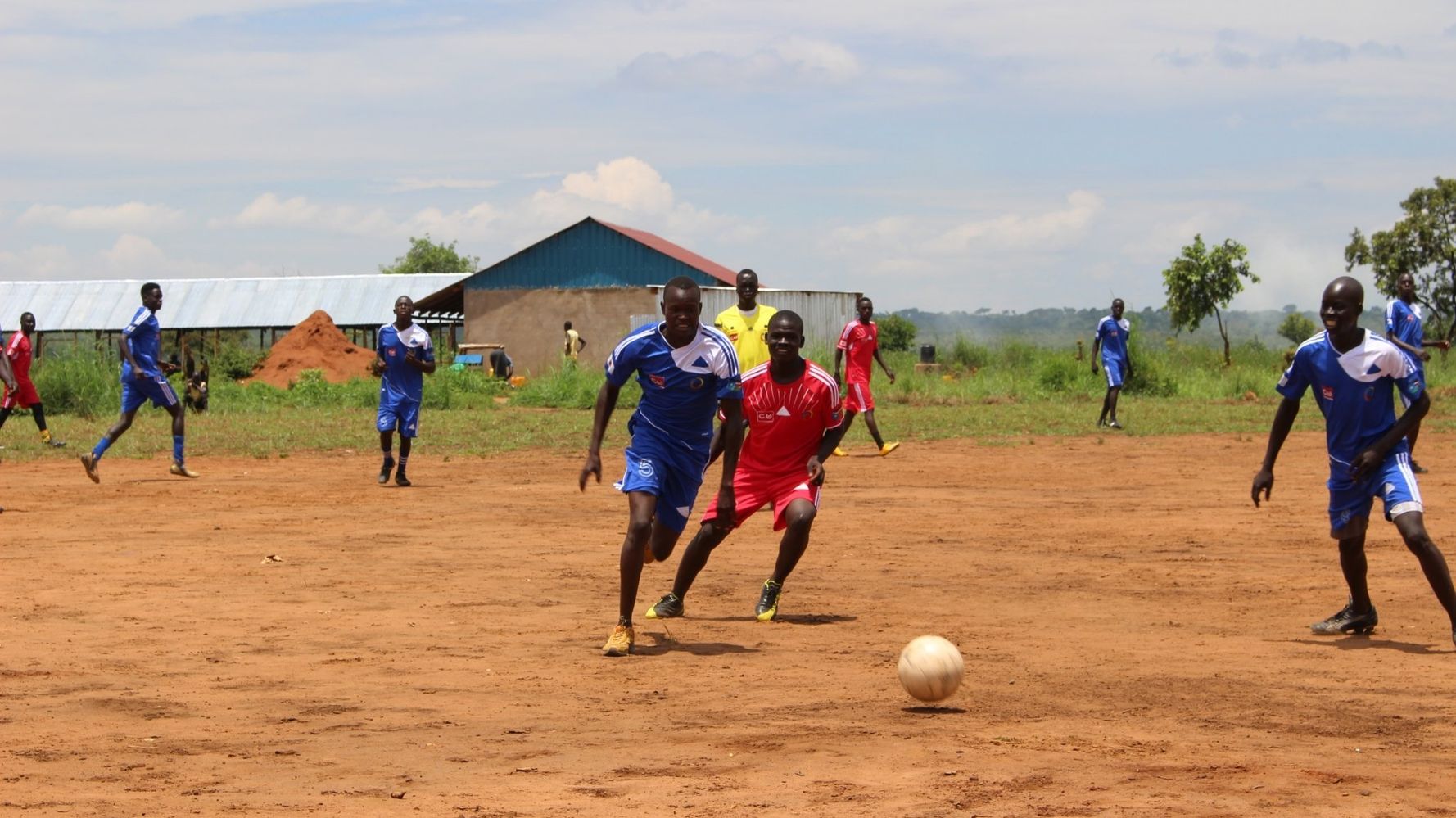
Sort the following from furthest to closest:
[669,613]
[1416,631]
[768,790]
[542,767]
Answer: [669,613], [1416,631], [542,767], [768,790]

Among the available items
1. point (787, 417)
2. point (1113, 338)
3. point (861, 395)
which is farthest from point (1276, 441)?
point (1113, 338)

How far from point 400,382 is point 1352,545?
420 inches

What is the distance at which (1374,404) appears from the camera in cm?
802

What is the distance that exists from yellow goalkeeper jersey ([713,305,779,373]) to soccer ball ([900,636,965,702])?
21.6 ft

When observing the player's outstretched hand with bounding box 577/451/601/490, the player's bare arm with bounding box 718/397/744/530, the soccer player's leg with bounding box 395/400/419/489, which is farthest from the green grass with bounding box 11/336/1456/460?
the player's outstretched hand with bounding box 577/451/601/490

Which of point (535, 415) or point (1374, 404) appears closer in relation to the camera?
point (1374, 404)

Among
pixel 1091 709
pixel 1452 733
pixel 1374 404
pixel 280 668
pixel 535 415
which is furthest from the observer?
pixel 535 415

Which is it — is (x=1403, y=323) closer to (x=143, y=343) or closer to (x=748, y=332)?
(x=748, y=332)

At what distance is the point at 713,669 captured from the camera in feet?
24.7

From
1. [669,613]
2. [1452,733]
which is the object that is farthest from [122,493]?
[1452,733]

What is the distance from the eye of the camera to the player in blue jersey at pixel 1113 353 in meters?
24.0

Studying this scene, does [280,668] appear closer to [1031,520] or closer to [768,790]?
[768,790]

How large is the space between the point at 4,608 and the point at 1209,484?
1169 centimetres

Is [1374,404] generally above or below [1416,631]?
above
